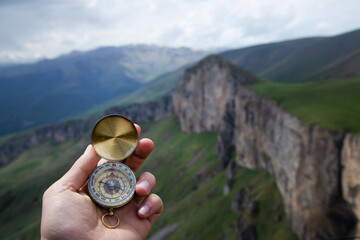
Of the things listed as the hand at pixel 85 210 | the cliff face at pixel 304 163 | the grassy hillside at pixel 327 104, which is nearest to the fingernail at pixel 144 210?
the hand at pixel 85 210

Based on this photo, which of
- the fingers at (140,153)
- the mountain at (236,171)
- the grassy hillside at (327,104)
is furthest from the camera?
the grassy hillside at (327,104)

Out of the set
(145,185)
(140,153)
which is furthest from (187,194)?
(145,185)

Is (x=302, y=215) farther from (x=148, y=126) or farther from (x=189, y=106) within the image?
(x=148, y=126)

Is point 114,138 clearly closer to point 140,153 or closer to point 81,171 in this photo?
point 140,153

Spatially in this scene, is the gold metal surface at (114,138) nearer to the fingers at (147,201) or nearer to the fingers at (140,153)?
the fingers at (140,153)

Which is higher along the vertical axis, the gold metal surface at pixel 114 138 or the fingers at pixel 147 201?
the gold metal surface at pixel 114 138

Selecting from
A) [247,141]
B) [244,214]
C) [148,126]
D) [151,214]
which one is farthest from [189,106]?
[151,214]

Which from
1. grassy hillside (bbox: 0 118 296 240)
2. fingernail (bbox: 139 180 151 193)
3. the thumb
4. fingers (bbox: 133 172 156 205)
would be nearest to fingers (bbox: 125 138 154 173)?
fingers (bbox: 133 172 156 205)
